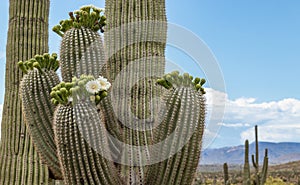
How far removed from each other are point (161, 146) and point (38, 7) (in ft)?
16.8

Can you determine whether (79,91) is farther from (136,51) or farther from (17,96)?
(17,96)

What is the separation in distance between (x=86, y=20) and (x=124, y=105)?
84cm

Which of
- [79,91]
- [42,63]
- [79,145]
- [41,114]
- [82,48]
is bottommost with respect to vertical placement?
[79,145]

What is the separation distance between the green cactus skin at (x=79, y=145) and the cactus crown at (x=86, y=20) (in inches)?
39.7

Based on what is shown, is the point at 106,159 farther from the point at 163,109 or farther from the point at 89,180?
the point at 163,109

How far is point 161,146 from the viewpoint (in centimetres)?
362

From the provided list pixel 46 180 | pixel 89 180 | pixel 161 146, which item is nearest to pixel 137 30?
pixel 161 146

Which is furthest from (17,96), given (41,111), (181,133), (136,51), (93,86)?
(181,133)

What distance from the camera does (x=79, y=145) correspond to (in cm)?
341

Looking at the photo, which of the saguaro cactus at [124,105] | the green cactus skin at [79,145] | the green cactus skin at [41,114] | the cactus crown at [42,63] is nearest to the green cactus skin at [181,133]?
the saguaro cactus at [124,105]

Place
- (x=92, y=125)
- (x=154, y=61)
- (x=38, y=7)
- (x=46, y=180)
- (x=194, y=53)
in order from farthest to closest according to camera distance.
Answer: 1. (x=38, y=7)
2. (x=46, y=180)
3. (x=154, y=61)
4. (x=194, y=53)
5. (x=92, y=125)

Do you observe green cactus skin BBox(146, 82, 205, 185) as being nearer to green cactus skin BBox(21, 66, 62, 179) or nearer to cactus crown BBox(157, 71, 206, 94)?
cactus crown BBox(157, 71, 206, 94)

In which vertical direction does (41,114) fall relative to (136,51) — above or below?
below

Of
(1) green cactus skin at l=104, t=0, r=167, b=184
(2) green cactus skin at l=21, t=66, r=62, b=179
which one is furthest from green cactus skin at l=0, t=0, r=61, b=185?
(1) green cactus skin at l=104, t=0, r=167, b=184
